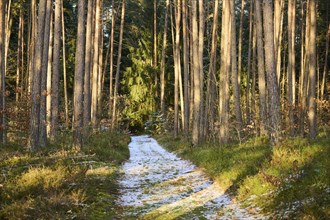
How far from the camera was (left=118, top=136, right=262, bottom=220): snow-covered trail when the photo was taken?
6.38 m

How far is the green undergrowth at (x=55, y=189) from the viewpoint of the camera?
5.85m

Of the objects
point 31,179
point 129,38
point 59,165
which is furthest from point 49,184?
point 129,38

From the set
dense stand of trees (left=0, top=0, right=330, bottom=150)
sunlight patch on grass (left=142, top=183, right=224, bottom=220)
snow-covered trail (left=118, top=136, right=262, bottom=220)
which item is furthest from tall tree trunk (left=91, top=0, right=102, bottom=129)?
sunlight patch on grass (left=142, top=183, right=224, bottom=220)

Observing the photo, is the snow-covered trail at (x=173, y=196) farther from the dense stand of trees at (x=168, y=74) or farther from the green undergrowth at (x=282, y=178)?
the dense stand of trees at (x=168, y=74)

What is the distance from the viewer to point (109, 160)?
12.8 metres

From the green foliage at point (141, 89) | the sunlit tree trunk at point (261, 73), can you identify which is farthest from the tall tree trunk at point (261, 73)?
the green foliage at point (141, 89)

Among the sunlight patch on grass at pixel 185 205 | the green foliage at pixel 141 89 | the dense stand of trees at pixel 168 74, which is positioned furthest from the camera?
the green foliage at pixel 141 89

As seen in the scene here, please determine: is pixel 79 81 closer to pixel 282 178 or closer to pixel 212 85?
pixel 212 85

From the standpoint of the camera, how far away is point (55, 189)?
22.8 feet

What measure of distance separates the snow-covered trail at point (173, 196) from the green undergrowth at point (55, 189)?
1.36 feet

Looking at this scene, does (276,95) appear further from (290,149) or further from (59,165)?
(59,165)

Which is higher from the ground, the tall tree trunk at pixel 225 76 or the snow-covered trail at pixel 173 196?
the tall tree trunk at pixel 225 76

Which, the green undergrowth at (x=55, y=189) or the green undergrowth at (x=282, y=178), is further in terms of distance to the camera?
the green undergrowth at (x=55, y=189)

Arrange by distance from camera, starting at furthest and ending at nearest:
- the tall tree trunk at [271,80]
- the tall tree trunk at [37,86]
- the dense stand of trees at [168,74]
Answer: the dense stand of trees at [168,74]
the tall tree trunk at [37,86]
the tall tree trunk at [271,80]
